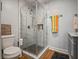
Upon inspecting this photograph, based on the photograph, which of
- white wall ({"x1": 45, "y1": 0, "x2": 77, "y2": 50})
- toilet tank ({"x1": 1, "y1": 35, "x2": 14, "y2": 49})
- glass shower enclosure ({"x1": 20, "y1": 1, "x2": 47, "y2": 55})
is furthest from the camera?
glass shower enclosure ({"x1": 20, "y1": 1, "x2": 47, "y2": 55})

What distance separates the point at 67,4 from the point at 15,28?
2.41m

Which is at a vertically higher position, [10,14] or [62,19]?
[10,14]

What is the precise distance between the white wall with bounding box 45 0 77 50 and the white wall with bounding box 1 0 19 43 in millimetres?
1522

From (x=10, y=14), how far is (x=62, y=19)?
218 centimetres

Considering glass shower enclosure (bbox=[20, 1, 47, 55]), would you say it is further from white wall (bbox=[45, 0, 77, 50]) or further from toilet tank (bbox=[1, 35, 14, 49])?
toilet tank (bbox=[1, 35, 14, 49])

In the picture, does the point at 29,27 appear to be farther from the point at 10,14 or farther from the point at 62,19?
the point at 62,19

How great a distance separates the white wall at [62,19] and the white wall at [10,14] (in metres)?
1.52

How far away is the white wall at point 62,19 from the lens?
2932mm

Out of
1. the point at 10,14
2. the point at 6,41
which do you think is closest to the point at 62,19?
the point at 10,14

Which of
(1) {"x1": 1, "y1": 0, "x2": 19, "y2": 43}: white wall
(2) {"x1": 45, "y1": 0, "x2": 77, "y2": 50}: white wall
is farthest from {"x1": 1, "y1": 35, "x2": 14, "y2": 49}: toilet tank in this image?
(2) {"x1": 45, "y1": 0, "x2": 77, "y2": 50}: white wall

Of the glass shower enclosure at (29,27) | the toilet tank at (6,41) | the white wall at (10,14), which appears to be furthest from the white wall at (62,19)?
the toilet tank at (6,41)

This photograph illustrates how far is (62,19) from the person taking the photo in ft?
10.2

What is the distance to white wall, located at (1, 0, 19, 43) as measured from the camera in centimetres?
255

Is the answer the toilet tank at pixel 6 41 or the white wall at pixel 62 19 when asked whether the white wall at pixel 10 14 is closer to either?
the toilet tank at pixel 6 41
